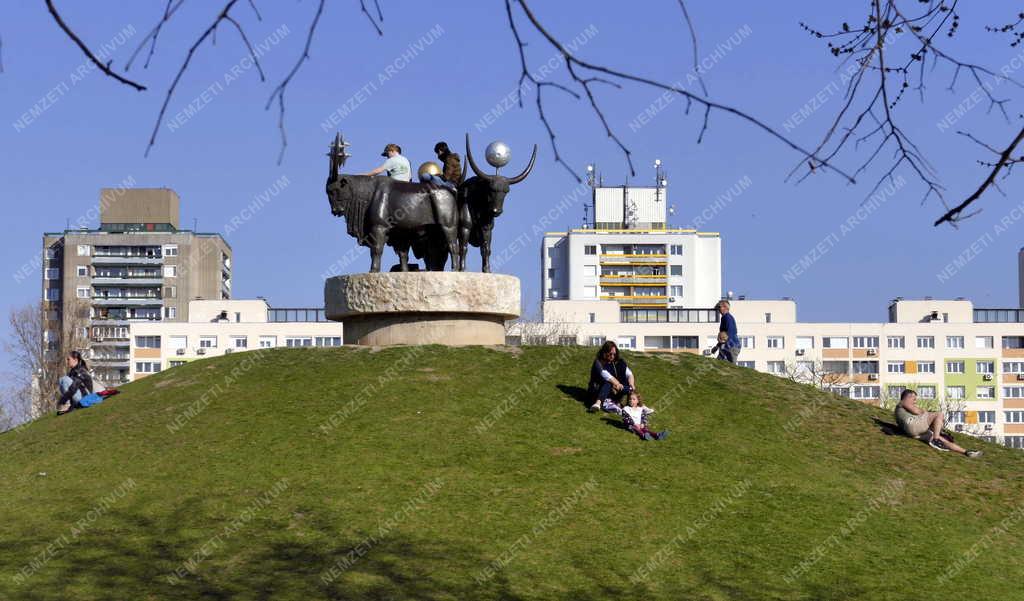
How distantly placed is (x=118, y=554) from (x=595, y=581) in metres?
5.49

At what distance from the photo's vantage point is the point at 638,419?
1777 cm

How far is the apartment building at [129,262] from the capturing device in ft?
363

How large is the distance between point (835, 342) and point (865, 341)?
2309 mm

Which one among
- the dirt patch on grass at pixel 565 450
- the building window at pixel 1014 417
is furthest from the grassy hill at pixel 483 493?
the building window at pixel 1014 417

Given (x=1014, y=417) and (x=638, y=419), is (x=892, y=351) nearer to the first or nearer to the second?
(x=1014, y=417)

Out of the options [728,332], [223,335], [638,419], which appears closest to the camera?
[638,419]

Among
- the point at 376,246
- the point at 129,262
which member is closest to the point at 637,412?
the point at 376,246

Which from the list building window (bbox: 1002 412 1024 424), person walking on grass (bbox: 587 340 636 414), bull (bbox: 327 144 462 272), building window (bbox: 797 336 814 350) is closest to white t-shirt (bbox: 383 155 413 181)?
bull (bbox: 327 144 462 272)

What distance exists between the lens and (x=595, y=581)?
12.6 m

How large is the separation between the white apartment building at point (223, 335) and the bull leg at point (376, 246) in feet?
191

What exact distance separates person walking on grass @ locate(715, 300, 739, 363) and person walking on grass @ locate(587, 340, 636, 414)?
14.4 ft

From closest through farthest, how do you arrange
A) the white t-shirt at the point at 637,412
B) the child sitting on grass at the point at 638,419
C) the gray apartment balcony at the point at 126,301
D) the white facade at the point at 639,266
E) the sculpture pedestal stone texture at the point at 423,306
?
the child sitting on grass at the point at 638,419
the white t-shirt at the point at 637,412
the sculpture pedestal stone texture at the point at 423,306
the gray apartment balcony at the point at 126,301
the white facade at the point at 639,266

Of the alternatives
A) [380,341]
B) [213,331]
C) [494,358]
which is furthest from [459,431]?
[213,331]

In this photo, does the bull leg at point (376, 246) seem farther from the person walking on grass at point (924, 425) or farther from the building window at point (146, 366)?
the building window at point (146, 366)
